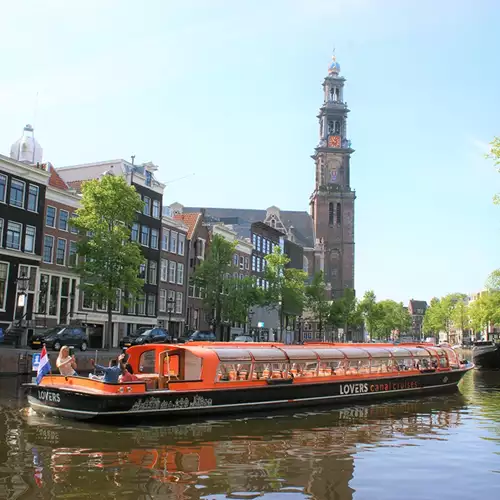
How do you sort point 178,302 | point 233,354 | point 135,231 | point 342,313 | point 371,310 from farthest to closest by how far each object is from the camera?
1. point 371,310
2. point 342,313
3. point 178,302
4. point 135,231
5. point 233,354

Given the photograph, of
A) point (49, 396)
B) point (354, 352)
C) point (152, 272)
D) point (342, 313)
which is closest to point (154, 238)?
point (152, 272)

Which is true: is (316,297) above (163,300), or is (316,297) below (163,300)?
above

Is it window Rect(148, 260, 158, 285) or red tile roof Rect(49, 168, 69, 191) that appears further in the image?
window Rect(148, 260, 158, 285)

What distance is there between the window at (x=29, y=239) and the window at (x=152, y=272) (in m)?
14.8

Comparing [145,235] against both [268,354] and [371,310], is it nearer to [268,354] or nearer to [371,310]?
[268,354]

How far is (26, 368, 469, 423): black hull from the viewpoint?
706 inches

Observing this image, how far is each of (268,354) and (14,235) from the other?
27295mm

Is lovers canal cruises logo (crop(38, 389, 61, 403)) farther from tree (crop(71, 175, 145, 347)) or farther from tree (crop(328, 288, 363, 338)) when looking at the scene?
tree (crop(328, 288, 363, 338))

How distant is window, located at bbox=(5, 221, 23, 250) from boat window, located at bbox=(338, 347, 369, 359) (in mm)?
26622

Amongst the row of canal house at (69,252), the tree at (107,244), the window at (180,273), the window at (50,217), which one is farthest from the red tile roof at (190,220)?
the tree at (107,244)

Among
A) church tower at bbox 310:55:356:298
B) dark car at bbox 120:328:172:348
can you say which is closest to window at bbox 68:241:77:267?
dark car at bbox 120:328:172:348

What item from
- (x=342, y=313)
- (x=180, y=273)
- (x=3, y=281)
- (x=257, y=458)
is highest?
(x=180, y=273)

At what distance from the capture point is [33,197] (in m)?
44.8

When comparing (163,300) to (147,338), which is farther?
(163,300)
